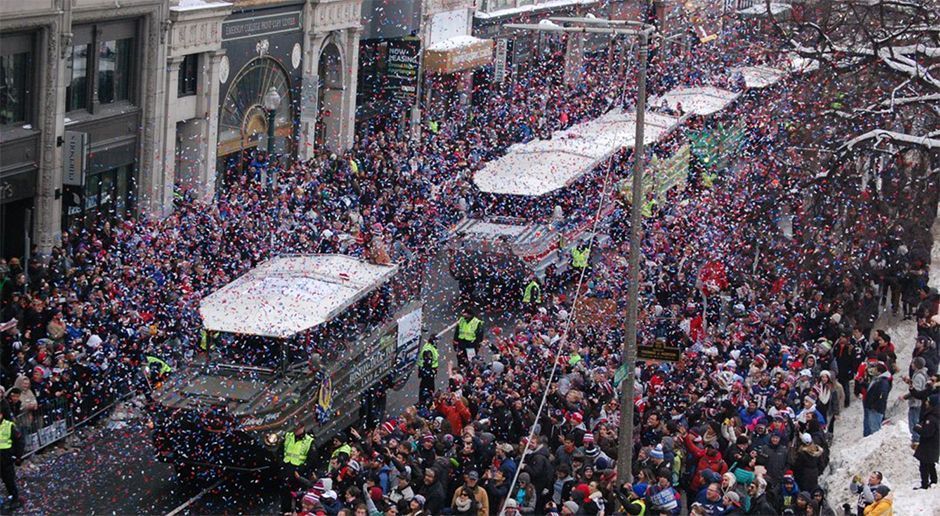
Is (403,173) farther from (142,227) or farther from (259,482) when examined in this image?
(259,482)

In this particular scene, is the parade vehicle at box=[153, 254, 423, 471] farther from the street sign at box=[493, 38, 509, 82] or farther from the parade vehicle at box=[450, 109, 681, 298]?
the street sign at box=[493, 38, 509, 82]

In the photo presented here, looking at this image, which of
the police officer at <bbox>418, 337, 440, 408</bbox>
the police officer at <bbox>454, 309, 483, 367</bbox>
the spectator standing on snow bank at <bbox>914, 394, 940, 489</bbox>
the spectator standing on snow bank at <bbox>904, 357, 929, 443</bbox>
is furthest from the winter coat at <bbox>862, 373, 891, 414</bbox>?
the police officer at <bbox>454, 309, 483, 367</bbox>

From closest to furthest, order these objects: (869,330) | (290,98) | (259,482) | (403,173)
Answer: (259,482)
(869,330)
(403,173)
(290,98)

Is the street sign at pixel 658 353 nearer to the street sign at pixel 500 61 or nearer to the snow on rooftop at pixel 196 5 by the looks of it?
the snow on rooftop at pixel 196 5

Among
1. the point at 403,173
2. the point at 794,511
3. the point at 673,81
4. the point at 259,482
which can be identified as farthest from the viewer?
the point at 673,81

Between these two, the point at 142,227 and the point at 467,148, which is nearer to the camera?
the point at 142,227

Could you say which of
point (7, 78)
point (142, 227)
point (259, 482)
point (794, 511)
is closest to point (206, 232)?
point (142, 227)

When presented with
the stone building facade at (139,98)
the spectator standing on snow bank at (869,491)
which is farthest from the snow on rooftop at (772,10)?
the spectator standing on snow bank at (869,491)
